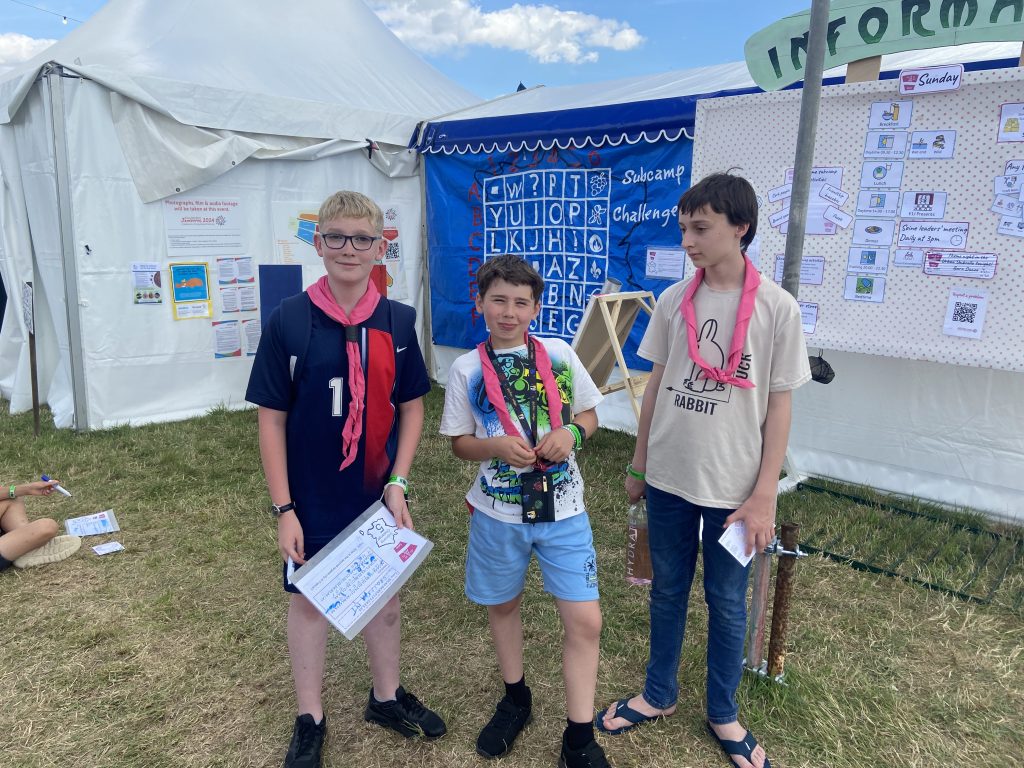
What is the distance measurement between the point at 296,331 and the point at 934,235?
3190mm

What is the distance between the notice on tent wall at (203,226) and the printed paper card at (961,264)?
5.02 metres

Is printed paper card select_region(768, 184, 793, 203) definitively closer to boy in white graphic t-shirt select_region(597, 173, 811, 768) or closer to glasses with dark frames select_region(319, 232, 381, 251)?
boy in white graphic t-shirt select_region(597, 173, 811, 768)

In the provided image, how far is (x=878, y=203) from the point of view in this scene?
355 centimetres

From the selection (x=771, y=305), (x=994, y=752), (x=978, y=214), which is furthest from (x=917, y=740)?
(x=978, y=214)

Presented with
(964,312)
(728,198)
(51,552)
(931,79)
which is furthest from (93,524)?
(931,79)

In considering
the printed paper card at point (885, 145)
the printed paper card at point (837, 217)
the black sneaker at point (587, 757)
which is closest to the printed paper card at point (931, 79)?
the printed paper card at point (885, 145)

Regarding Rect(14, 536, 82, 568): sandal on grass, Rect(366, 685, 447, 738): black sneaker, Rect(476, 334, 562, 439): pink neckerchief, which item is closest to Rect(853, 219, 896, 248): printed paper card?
Rect(476, 334, 562, 439): pink neckerchief

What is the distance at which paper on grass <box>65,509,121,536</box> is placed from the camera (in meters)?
3.60

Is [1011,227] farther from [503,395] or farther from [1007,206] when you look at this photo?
[503,395]

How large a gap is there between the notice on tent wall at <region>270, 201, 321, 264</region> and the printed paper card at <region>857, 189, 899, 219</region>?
4.42 m

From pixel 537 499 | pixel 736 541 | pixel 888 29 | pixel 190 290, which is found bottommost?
pixel 736 541

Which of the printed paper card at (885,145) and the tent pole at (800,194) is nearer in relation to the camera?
the tent pole at (800,194)

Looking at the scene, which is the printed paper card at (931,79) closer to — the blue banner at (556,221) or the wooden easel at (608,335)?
the blue banner at (556,221)

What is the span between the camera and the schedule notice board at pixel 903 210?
10.7 feet
